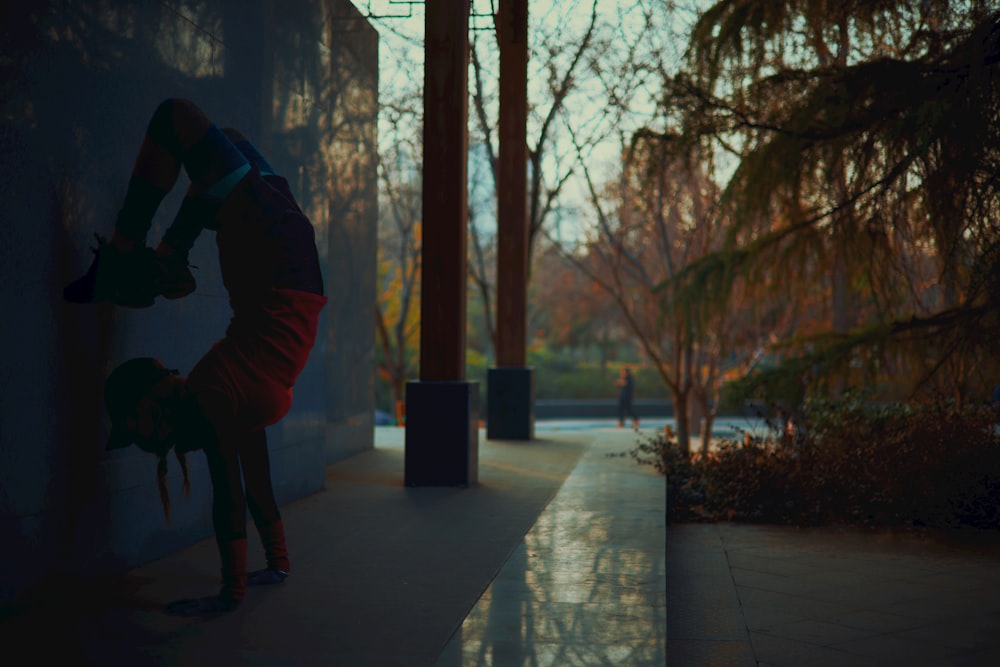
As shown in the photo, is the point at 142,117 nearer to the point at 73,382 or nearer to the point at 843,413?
the point at 73,382

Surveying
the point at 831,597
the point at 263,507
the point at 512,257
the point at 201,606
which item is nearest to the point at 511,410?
the point at 512,257

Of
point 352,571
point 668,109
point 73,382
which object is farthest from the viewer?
point 668,109

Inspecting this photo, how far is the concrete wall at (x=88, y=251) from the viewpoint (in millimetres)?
4723

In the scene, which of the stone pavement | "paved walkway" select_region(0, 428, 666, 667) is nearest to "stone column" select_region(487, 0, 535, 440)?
"paved walkway" select_region(0, 428, 666, 667)

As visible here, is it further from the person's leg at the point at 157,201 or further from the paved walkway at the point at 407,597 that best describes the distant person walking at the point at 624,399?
the person's leg at the point at 157,201

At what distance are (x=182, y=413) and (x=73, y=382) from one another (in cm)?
73

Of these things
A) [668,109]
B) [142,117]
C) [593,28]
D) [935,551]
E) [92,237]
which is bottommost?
[935,551]

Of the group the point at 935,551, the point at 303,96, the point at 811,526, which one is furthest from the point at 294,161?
the point at 935,551

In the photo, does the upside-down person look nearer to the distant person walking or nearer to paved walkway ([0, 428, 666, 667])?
paved walkway ([0, 428, 666, 667])

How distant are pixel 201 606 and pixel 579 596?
5.47ft

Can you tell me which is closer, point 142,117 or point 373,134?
point 142,117

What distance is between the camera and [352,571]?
18.1ft

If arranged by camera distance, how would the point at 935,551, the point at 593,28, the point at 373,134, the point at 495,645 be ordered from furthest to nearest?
the point at 593,28, the point at 373,134, the point at 935,551, the point at 495,645

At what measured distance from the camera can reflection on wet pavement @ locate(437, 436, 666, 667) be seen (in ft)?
13.0
